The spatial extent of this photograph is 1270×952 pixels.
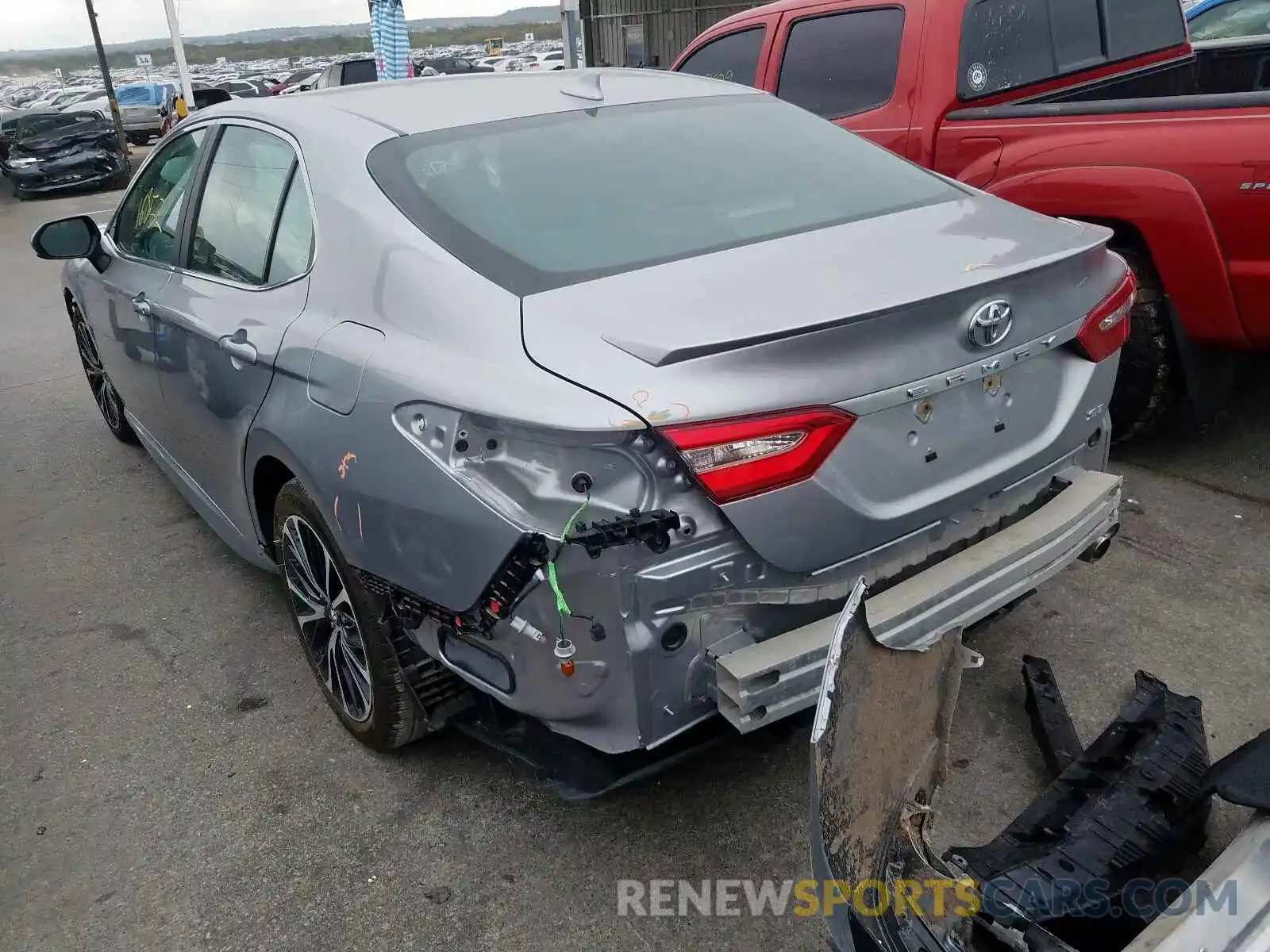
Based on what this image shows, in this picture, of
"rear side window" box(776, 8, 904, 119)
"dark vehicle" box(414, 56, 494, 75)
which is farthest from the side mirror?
"dark vehicle" box(414, 56, 494, 75)

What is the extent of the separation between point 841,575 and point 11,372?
7.05 m

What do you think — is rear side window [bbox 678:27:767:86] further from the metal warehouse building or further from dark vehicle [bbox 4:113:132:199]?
dark vehicle [bbox 4:113:132:199]

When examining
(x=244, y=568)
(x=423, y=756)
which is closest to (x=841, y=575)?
(x=423, y=756)

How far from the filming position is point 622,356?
1.90 metres

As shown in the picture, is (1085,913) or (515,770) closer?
(1085,913)

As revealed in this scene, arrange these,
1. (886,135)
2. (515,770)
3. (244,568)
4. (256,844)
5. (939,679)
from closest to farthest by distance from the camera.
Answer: (939,679)
(256,844)
(515,770)
(244,568)
(886,135)

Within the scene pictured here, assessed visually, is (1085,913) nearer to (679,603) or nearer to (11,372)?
(679,603)

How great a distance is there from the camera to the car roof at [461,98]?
277 cm

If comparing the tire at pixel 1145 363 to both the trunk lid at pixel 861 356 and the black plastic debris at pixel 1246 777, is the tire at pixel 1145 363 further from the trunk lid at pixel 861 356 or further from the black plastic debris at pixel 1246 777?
the black plastic debris at pixel 1246 777

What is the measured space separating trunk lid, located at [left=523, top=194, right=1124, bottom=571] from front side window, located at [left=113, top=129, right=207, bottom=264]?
2.11 m

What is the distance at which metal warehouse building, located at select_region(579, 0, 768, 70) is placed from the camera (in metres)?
17.0

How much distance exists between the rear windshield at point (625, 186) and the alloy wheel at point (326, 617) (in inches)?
36.8

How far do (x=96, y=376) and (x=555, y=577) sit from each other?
4.51 meters

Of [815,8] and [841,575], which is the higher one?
[815,8]
